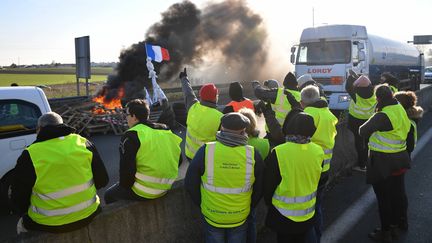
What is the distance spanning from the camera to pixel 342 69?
14414 mm

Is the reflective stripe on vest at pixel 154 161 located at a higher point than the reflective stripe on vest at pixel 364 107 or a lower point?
lower

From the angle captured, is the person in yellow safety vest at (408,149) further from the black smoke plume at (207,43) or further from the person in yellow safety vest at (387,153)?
the black smoke plume at (207,43)

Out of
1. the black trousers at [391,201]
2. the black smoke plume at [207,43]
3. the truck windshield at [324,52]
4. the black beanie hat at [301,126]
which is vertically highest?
the black smoke plume at [207,43]

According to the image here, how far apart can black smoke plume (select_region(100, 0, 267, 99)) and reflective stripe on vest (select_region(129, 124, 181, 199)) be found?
20.2m

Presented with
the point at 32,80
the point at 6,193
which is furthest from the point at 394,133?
the point at 32,80

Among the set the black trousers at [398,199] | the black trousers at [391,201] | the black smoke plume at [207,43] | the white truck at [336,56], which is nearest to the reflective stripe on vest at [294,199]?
the black trousers at [391,201]

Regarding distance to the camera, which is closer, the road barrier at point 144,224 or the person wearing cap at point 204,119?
the road barrier at point 144,224

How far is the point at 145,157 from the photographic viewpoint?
367 centimetres

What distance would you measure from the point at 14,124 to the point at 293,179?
14.6ft

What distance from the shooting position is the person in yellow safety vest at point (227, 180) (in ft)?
10.6

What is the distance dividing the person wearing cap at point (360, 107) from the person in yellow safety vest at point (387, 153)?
2415 mm

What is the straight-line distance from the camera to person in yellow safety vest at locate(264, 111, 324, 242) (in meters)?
3.32

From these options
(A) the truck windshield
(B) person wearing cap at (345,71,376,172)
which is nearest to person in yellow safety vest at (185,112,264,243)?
(B) person wearing cap at (345,71,376,172)

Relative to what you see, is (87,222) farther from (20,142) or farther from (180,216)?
(20,142)
